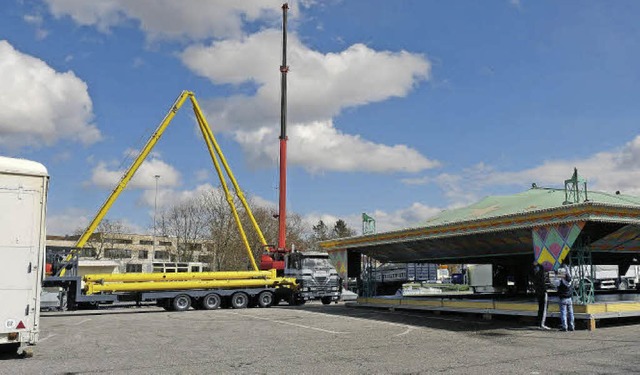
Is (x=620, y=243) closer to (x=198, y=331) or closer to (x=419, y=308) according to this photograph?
(x=419, y=308)

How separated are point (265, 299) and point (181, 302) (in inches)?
172

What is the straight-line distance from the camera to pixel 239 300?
92.5 feet

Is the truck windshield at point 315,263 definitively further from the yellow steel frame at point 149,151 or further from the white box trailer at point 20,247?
the white box trailer at point 20,247

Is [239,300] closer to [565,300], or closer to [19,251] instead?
[565,300]

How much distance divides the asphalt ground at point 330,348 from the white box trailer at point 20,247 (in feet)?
2.66

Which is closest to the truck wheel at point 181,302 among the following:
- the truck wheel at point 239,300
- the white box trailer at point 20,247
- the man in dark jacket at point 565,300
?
the truck wheel at point 239,300

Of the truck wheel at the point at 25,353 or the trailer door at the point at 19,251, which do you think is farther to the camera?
the truck wheel at the point at 25,353

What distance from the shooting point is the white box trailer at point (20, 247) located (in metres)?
10.7

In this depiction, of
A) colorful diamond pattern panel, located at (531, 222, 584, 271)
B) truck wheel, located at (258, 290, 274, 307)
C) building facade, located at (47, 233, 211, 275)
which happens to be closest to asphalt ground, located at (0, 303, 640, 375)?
colorful diamond pattern panel, located at (531, 222, 584, 271)

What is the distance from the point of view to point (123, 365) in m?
10.8

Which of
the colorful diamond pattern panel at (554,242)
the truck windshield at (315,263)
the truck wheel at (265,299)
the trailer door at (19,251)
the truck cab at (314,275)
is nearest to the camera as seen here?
the trailer door at (19,251)

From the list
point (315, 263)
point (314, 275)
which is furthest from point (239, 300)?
point (315, 263)

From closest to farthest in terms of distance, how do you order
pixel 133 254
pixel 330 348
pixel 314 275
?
1. pixel 330 348
2. pixel 314 275
3. pixel 133 254

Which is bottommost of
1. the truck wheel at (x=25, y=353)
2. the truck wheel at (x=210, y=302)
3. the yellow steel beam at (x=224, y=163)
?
the truck wheel at (x=210, y=302)
